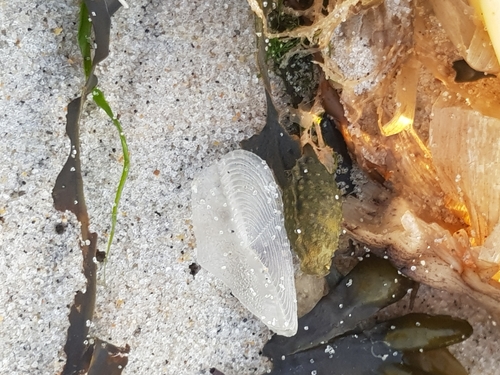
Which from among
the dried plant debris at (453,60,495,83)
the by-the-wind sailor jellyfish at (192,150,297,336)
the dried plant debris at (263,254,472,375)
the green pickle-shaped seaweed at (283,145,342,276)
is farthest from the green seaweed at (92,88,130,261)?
the dried plant debris at (453,60,495,83)

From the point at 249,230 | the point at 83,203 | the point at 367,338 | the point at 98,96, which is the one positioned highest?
the point at 98,96

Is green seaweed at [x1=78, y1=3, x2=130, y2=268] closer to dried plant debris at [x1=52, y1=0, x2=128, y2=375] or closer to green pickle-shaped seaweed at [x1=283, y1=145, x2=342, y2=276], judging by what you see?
dried plant debris at [x1=52, y1=0, x2=128, y2=375]

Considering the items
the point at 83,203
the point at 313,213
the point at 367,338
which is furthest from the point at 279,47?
the point at 367,338

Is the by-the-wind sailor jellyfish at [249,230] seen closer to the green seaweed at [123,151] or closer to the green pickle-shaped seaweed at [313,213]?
the green pickle-shaped seaweed at [313,213]

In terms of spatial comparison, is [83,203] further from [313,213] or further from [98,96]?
[313,213]

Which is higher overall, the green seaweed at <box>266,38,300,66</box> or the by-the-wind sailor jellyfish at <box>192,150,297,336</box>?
the green seaweed at <box>266,38,300,66</box>

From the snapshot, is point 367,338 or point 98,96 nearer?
point 98,96

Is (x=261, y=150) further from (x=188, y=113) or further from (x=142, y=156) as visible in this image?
(x=142, y=156)
